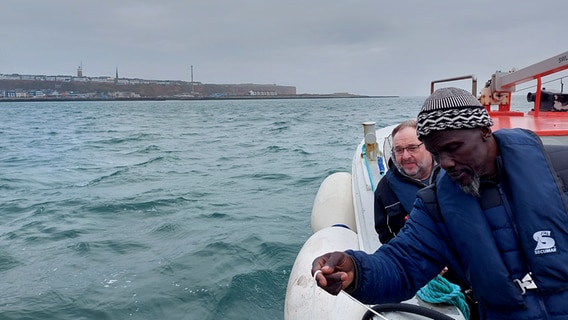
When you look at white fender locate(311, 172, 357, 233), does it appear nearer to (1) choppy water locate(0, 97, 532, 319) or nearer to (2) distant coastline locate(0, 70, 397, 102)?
(1) choppy water locate(0, 97, 532, 319)

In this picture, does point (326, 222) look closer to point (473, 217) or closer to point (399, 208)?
point (399, 208)

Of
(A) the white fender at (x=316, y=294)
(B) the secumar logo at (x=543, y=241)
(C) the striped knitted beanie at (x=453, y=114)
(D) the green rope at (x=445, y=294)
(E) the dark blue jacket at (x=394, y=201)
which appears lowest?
(A) the white fender at (x=316, y=294)

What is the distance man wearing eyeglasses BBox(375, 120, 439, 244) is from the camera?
2867 millimetres

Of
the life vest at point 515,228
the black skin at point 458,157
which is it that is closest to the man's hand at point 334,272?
the black skin at point 458,157

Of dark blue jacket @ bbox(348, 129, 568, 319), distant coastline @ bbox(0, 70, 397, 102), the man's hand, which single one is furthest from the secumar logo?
distant coastline @ bbox(0, 70, 397, 102)

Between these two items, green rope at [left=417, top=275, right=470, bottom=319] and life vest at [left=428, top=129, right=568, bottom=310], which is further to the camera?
green rope at [left=417, top=275, right=470, bottom=319]

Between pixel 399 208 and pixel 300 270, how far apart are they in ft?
3.86

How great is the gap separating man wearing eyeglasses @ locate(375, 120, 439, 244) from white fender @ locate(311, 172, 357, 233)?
93.2 inches

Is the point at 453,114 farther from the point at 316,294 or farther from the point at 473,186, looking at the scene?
the point at 316,294

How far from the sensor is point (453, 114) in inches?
61.0

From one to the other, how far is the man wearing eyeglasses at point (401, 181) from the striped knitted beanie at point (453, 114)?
4.25ft

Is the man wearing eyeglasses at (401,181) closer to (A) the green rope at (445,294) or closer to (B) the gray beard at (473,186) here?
(A) the green rope at (445,294)

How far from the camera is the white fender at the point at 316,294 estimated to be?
119 inches

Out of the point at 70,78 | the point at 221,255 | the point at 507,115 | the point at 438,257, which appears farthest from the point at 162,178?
the point at 70,78
